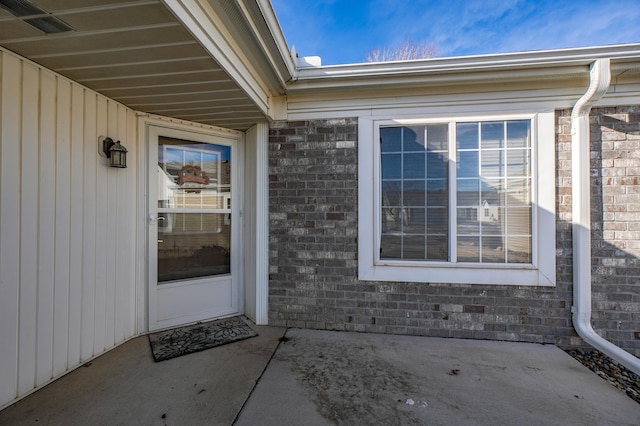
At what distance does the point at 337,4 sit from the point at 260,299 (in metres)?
5.43

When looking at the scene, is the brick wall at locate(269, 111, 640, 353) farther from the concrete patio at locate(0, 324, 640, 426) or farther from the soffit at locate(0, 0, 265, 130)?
the soffit at locate(0, 0, 265, 130)

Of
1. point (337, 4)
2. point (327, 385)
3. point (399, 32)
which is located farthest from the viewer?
point (399, 32)

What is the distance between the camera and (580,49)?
8.13 ft

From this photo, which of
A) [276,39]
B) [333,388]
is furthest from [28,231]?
[333,388]

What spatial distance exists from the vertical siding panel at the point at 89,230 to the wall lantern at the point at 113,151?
89mm

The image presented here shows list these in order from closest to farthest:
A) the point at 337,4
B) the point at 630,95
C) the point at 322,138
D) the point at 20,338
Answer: the point at 20,338 < the point at 630,95 < the point at 322,138 < the point at 337,4

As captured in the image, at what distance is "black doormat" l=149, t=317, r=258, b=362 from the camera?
8.56 feet

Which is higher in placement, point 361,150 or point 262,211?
point 361,150

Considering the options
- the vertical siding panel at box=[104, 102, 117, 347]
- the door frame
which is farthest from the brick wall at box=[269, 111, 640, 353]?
the vertical siding panel at box=[104, 102, 117, 347]

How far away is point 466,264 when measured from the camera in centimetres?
290

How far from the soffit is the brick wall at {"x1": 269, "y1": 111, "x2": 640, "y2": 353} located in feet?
2.95

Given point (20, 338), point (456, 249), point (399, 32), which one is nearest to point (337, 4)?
point (399, 32)

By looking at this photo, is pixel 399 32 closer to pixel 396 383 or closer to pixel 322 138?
pixel 322 138

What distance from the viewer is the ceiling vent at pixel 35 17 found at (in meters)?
1.47
